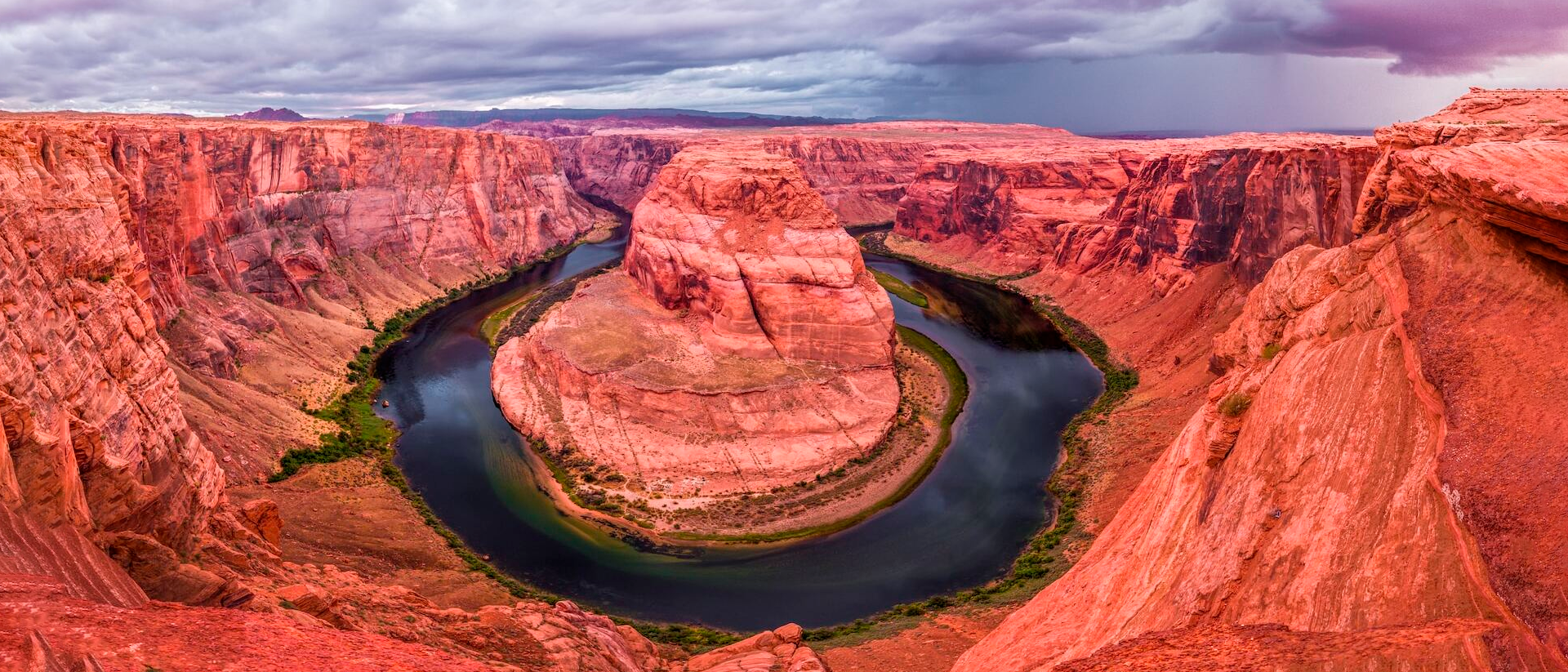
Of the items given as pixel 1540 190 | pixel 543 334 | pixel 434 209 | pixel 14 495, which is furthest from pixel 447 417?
pixel 1540 190

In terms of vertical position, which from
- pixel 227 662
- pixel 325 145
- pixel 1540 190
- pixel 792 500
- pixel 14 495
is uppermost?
pixel 325 145

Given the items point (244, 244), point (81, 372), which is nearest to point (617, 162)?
point (244, 244)

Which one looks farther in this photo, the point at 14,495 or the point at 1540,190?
the point at 1540,190

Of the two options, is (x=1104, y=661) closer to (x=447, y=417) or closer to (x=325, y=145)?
(x=447, y=417)

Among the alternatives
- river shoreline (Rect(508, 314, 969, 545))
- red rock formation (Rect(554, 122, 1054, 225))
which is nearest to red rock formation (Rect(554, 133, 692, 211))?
red rock formation (Rect(554, 122, 1054, 225))

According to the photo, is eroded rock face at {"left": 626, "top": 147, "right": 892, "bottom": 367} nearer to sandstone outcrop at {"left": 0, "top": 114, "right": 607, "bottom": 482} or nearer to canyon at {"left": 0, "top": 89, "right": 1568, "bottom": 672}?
canyon at {"left": 0, "top": 89, "right": 1568, "bottom": 672}
